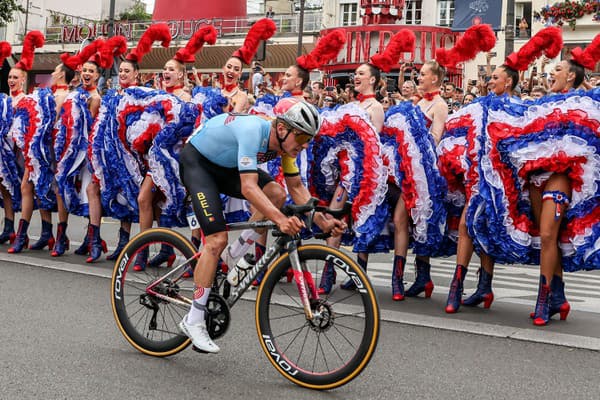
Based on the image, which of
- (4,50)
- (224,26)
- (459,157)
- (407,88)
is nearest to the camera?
(459,157)

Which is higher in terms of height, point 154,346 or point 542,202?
point 542,202

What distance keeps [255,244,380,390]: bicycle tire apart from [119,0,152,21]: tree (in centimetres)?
6547

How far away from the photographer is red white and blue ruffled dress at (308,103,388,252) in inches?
317

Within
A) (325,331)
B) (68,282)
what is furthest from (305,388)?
(68,282)

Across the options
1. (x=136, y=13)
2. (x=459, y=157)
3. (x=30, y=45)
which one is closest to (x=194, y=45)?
(x=30, y=45)

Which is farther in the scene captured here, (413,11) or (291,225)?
(413,11)

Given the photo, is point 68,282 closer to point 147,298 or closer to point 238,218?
point 238,218

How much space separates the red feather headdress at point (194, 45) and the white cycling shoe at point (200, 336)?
189 inches

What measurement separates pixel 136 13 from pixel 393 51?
65474mm

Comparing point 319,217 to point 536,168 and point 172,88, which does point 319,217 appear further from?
point 172,88

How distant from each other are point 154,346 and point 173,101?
373 cm

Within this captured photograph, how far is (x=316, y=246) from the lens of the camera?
5.19 metres

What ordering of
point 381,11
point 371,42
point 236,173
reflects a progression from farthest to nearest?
point 381,11
point 371,42
point 236,173

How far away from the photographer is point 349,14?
170 feet
